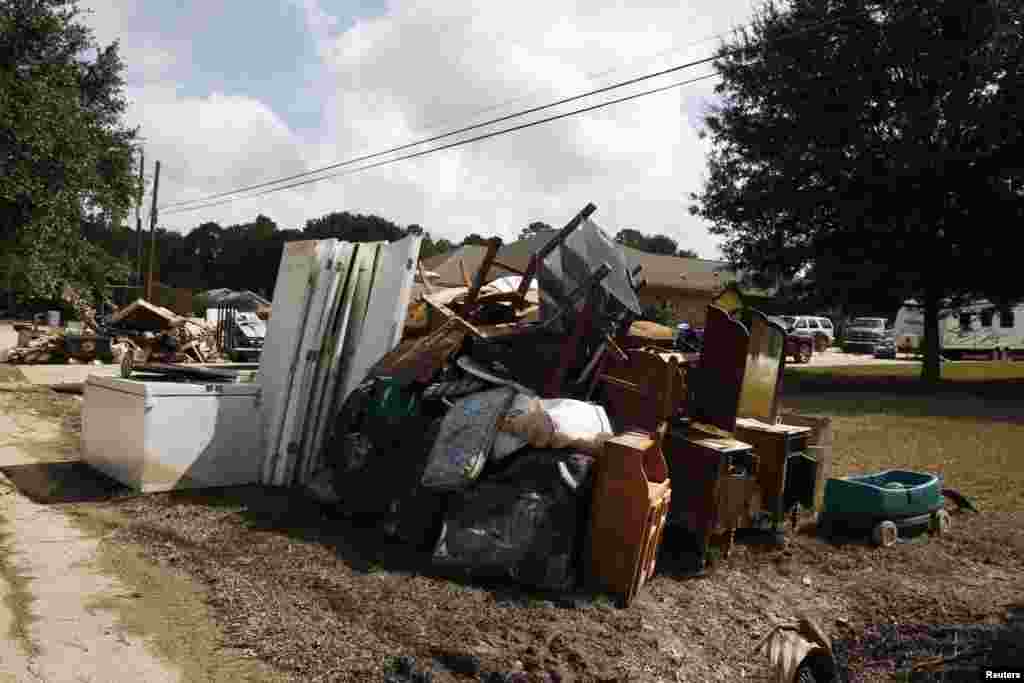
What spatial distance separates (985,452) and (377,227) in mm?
65780

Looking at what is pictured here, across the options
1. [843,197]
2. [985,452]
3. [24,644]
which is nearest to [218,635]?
[24,644]

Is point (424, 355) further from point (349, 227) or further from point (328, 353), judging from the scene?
point (349, 227)

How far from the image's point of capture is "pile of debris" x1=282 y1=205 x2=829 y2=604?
4.51m

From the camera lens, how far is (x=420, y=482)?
16.6 ft

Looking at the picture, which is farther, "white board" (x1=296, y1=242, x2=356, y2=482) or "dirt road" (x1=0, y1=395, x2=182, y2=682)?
"white board" (x1=296, y1=242, x2=356, y2=482)

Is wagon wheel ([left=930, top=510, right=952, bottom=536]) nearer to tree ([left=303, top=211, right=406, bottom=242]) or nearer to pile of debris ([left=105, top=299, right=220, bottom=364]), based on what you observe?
pile of debris ([left=105, top=299, right=220, bottom=364])

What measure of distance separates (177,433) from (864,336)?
36.1m

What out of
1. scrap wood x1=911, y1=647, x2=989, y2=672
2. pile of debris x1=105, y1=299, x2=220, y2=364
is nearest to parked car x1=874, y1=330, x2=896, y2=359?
pile of debris x1=105, y1=299, x2=220, y2=364

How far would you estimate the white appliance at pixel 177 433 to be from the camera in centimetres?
603

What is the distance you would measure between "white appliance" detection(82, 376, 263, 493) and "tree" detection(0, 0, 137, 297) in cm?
835

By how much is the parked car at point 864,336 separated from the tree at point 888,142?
56.6 feet

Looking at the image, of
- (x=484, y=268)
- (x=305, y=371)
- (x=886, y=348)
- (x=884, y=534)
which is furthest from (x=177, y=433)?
(x=886, y=348)

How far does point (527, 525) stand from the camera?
4492mm


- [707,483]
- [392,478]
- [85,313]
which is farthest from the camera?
[85,313]
